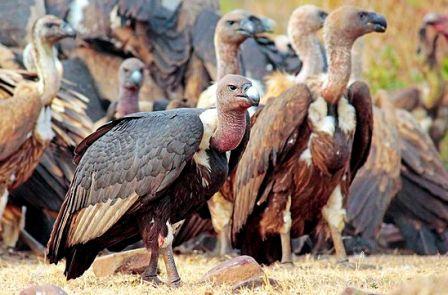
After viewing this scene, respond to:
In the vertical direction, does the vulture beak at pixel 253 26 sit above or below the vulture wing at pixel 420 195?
above

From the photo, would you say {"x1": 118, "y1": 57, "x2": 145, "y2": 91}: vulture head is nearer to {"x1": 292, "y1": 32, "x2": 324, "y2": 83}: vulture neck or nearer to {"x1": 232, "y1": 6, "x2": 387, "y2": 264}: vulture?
{"x1": 292, "y1": 32, "x2": 324, "y2": 83}: vulture neck

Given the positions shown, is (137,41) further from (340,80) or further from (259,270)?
(259,270)

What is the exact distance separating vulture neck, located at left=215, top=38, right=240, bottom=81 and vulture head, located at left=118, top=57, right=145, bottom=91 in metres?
1.43

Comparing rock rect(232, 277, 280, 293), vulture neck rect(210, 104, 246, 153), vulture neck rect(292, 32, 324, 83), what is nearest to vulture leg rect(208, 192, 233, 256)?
vulture neck rect(292, 32, 324, 83)

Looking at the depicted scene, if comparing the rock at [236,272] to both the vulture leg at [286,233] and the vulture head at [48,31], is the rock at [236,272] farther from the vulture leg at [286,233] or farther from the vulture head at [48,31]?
the vulture head at [48,31]

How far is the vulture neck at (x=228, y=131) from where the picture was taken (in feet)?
22.4

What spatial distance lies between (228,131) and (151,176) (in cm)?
44

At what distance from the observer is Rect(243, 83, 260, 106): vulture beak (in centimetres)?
674

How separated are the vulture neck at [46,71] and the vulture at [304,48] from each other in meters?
1.50

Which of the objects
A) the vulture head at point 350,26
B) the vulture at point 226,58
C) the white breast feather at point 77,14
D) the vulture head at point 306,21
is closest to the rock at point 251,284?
the vulture head at point 350,26

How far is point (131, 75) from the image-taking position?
39.0ft

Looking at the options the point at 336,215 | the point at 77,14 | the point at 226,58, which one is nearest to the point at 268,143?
the point at 336,215

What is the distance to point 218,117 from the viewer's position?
6914 millimetres

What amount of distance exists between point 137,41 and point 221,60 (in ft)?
Result: 11.9
